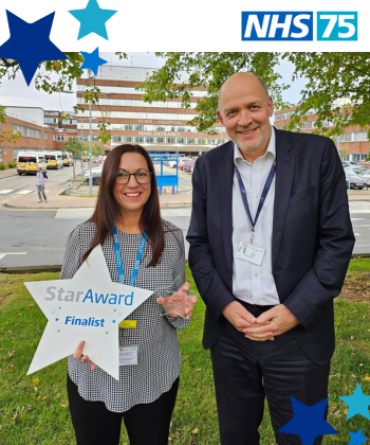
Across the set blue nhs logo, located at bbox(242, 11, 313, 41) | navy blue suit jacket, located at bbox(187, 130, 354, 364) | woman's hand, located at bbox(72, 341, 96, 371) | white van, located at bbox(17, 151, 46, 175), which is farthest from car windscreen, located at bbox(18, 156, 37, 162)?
woman's hand, located at bbox(72, 341, 96, 371)

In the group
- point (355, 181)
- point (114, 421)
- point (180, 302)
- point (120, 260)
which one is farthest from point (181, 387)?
point (355, 181)

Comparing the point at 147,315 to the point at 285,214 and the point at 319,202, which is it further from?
the point at 319,202

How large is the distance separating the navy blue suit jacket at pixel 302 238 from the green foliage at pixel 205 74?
262 cm

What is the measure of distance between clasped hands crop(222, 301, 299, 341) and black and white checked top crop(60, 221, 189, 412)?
36 cm

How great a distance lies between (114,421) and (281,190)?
53.0 inches

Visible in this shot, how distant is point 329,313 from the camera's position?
1.76 m

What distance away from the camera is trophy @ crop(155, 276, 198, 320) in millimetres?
1576

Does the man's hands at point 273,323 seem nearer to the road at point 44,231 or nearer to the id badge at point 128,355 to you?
the id badge at point 128,355

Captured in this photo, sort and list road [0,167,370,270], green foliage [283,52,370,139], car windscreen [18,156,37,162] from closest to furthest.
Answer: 1. green foliage [283,52,370,139]
2. road [0,167,370,270]
3. car windscreen [18,156,37,162]

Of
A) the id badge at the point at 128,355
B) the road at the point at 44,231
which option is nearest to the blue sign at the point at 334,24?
the id badge at the point at 128,355

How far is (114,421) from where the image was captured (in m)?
1.61

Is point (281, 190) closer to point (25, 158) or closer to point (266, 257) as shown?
point (266, 257)

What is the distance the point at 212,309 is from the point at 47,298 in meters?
0.80

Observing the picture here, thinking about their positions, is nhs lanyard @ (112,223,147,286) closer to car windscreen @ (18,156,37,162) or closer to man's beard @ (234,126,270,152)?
man's beard @ (234,126,270,152)
